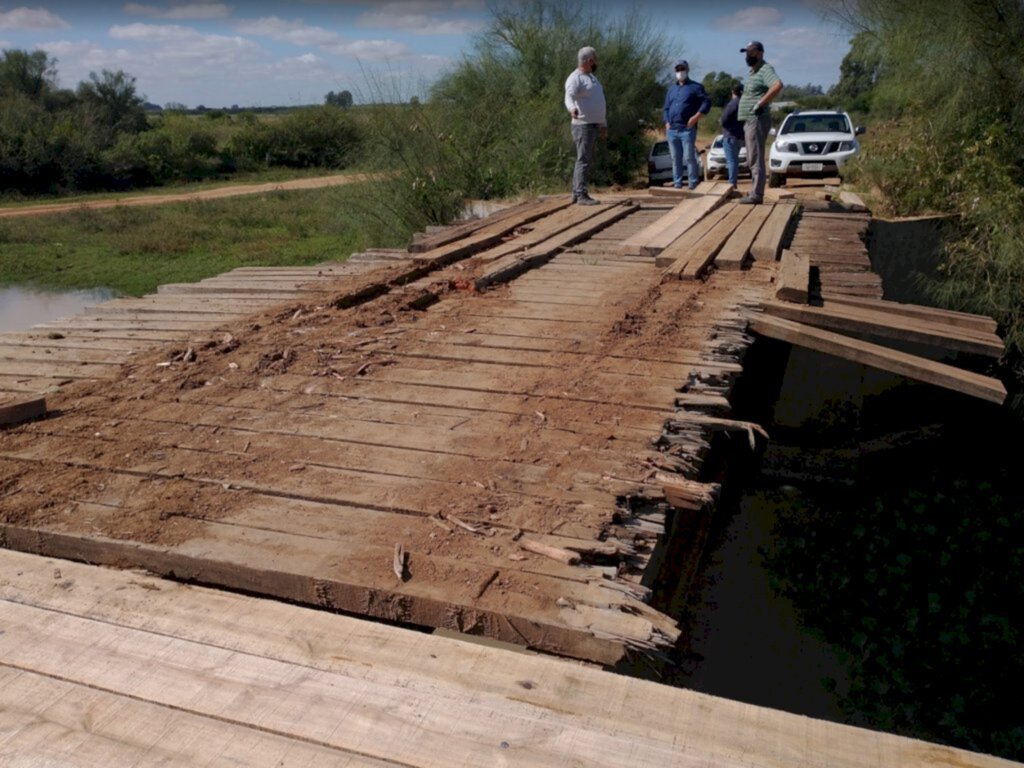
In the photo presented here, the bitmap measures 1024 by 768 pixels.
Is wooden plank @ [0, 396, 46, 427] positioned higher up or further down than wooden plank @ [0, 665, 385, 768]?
higher up

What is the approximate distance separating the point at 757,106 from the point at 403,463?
24.4 ft

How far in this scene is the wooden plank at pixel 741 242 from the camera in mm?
6305

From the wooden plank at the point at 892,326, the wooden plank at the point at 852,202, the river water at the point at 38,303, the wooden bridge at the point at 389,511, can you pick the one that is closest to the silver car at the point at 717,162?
the wooden plank at the point at 852,202

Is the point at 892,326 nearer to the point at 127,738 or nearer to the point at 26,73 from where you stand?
the point at 127,738

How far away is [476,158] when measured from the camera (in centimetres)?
1487

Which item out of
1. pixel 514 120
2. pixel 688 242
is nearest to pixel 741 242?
pixel 688 242

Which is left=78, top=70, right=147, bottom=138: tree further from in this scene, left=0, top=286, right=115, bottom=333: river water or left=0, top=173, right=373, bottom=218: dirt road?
left=0, top=286, right=115, bottom=333: river water

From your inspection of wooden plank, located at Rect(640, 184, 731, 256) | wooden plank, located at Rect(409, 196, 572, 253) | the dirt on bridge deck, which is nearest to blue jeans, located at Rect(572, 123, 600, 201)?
wooden plank, located at Rect(409, 196, 572, 253)

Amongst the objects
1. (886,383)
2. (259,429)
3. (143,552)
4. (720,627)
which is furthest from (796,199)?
(143,552)

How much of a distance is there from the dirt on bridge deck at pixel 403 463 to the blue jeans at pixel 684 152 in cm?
688

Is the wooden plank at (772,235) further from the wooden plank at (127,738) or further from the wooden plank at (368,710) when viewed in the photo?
the wooden plank at (127,738)

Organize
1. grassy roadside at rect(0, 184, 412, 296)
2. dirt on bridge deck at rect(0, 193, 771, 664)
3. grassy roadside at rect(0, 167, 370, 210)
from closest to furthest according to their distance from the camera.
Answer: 1. dirt on bridge deck at rect(0, 193, 771, 664)
2. grassy roadside at rect(0, 184, 412, 296)
3. grassy roadside at rect(0, 167, 370, 210)

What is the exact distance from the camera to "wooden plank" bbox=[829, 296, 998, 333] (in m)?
5.26

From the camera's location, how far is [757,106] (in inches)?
366
